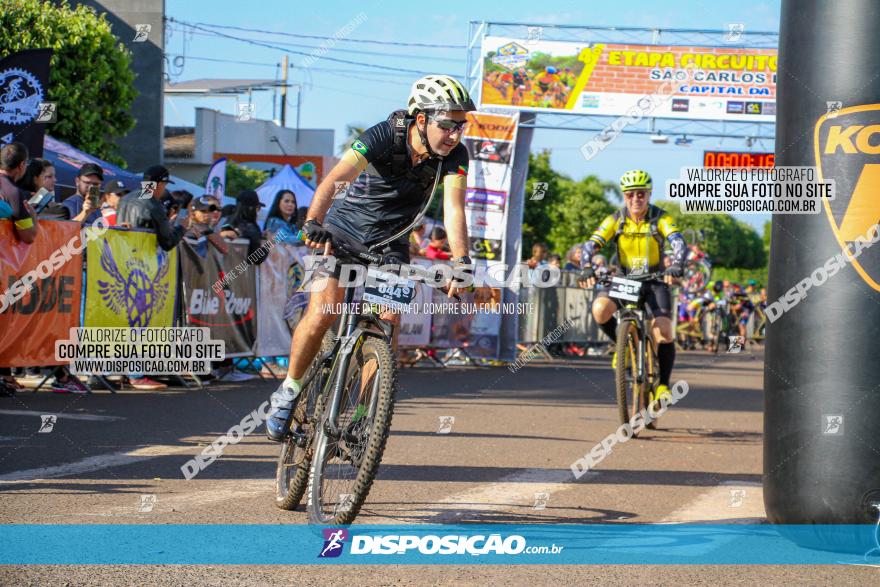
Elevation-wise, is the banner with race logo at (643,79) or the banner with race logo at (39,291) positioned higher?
the banner with race logo at (643,79)

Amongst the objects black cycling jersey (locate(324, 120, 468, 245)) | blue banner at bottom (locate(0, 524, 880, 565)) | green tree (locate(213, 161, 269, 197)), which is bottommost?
blue banner at bottom (locate(0, 524, 880, 565))

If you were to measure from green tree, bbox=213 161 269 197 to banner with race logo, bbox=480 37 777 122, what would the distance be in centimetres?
3119

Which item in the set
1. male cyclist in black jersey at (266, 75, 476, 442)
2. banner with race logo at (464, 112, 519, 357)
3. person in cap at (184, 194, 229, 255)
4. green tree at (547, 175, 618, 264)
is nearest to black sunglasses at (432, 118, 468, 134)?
male cyclist in black jersey at (266, 75, 476, 442)

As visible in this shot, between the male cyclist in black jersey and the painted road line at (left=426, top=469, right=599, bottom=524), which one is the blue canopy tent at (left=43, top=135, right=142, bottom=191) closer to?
the painted road line at (left=426, top=469, right=599, bottom=524)

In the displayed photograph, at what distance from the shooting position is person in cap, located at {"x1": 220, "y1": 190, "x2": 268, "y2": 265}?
1430cm

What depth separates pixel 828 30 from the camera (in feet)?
16.9

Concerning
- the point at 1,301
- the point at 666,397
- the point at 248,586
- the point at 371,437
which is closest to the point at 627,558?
the point at 371,437

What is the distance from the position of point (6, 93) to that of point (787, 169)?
11945 mm

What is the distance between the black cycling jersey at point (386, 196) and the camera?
18.4 ft

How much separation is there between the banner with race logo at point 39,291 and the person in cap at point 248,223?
3126 millimetres

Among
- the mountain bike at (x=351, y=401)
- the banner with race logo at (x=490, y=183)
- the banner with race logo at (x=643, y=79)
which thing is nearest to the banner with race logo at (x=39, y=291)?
the mountain bike at (x=351, y=401)

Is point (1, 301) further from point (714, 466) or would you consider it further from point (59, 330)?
point (714, 466)

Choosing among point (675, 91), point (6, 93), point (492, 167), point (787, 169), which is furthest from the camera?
point (675, 91)

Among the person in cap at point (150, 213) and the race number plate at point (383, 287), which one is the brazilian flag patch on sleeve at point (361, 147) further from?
→ the person in cap at point (150, 213)
